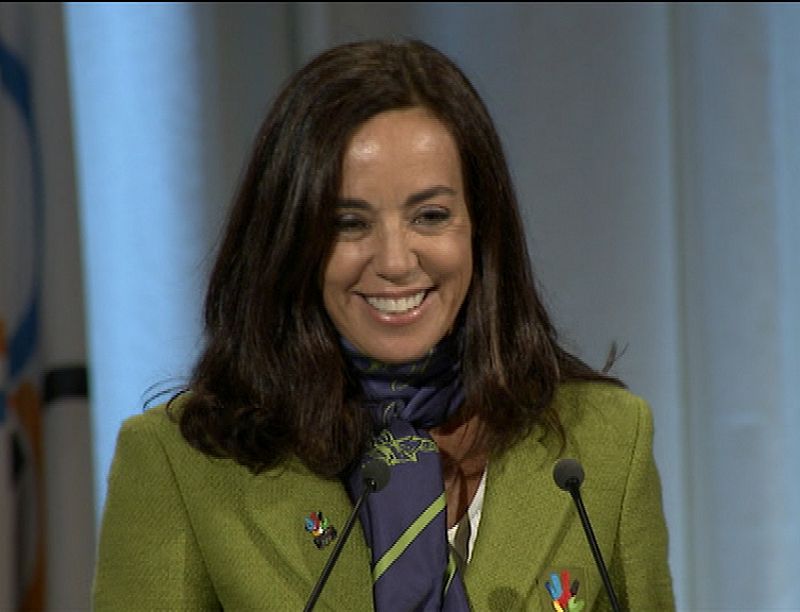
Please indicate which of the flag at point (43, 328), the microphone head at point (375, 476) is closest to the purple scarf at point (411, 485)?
the microphone head at point (375, 476)

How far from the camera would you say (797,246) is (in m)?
2.91

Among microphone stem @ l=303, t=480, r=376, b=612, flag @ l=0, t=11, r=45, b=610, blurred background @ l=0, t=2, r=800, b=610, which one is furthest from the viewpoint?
blurred background @ l=0, t=2, r=800, b=610

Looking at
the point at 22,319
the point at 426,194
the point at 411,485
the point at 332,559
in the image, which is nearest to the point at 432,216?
the point at 426,194

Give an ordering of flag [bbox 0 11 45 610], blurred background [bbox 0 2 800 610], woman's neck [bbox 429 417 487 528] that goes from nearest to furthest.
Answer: woman's neck [bbox 429 417 487 528] → flag [bbox 0 11 45 610] → blurred background [bbox 0 2 800 610]

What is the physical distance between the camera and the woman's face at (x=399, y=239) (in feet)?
5.35

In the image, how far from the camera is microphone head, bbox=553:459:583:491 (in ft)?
4.95

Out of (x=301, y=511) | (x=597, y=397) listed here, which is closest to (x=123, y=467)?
(x=301, y=511)

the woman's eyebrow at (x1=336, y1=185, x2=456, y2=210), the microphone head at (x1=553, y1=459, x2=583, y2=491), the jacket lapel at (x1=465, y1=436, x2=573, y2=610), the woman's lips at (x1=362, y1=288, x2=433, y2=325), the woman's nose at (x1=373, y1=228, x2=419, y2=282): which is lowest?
the jacket lapel at (x1=465, y1=436, x2=573, y2=610)

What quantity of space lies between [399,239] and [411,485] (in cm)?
26

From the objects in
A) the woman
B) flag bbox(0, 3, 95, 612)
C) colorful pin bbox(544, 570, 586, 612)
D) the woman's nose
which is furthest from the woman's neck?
flag bbox(0, 3, 95, 612)

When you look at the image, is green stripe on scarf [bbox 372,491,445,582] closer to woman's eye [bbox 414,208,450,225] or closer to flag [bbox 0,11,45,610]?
woman's eye [bbox 414,208,450,225]

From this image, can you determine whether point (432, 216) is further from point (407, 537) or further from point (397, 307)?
point (407, 537)

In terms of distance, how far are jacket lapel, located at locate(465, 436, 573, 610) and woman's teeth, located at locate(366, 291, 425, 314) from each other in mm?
220

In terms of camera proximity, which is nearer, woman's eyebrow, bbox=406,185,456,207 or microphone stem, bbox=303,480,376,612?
microphone stem, bbox=303,480,376,612
